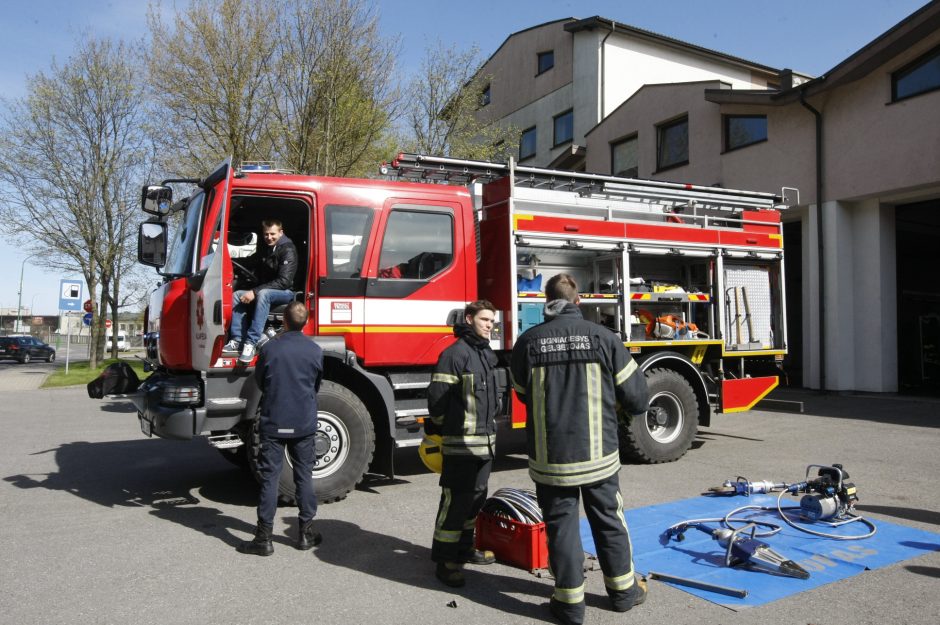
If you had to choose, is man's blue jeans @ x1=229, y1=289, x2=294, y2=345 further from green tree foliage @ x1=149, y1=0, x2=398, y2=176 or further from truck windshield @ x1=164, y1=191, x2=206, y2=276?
green tree foliage @ x1=149, y1=0, x2=398, y2=176

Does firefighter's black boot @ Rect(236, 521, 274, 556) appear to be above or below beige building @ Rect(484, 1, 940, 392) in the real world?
below

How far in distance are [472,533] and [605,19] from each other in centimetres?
2234

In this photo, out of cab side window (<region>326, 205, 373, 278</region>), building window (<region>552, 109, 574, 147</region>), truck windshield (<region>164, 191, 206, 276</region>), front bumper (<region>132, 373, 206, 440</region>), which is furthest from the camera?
building window (<region>552, 109, 574, 147</region>)

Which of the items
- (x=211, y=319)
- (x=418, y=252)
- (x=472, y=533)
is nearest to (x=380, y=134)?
(x=418, y=252)

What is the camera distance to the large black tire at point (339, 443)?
19.2 ft

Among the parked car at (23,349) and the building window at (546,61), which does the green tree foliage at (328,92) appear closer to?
the building window at (546,61)

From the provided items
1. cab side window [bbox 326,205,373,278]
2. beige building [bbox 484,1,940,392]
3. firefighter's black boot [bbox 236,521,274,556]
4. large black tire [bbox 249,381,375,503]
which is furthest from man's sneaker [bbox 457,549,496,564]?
beige building [bbox 484,1,940,392]

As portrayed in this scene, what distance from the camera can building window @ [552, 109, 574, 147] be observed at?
2511 cm

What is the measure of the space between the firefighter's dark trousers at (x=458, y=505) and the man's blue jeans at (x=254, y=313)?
2.36 m

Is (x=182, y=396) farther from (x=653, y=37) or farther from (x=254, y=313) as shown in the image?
(x=653, y=37)

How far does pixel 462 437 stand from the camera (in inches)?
167

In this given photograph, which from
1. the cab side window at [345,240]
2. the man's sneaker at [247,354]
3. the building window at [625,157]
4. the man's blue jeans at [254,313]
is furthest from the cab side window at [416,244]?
the building window at [625,157]

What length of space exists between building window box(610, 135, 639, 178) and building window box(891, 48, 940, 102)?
7266 mm

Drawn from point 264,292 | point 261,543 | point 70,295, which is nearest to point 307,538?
point 261,543
